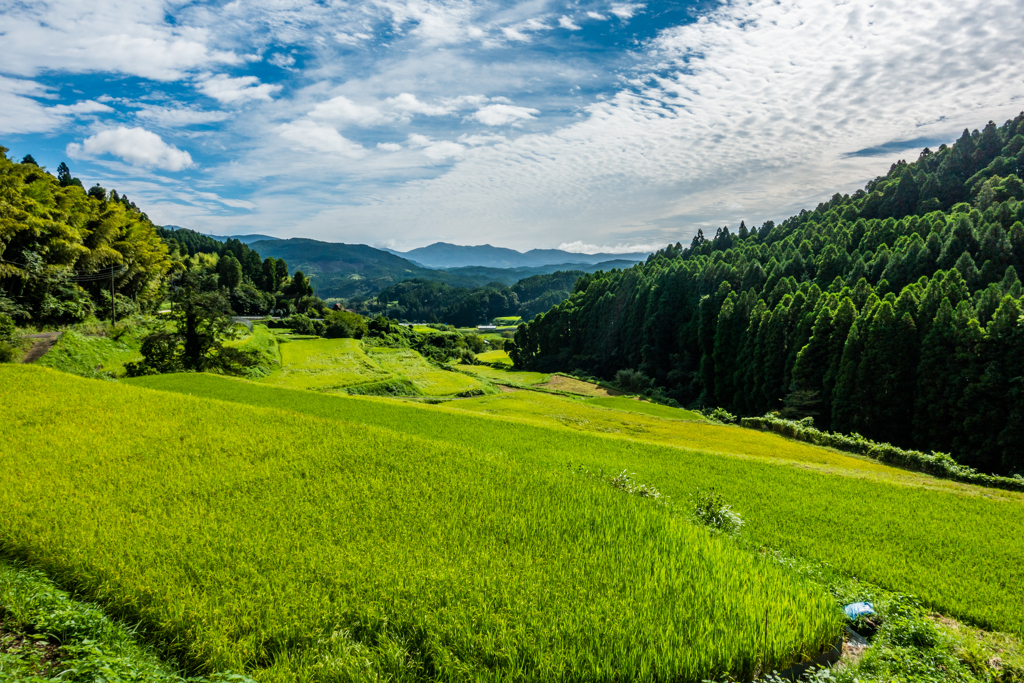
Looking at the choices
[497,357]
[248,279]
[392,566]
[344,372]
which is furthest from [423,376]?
[248,279]

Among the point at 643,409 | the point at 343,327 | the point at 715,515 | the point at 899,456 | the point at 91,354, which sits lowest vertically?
the point at 643,409

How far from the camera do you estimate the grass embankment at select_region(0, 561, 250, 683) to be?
195 inches

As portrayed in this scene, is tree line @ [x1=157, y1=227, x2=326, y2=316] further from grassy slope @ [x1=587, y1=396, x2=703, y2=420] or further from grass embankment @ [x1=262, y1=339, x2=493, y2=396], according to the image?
grassy slope @ [x1=587, y1=396, x2=703, y2=420]

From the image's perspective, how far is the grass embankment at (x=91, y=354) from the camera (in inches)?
1115

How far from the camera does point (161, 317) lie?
45.5 meters

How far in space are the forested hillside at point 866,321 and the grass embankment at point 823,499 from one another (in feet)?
51.4

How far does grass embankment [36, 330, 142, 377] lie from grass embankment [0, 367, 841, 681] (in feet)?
69.1

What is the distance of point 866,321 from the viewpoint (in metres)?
40.5

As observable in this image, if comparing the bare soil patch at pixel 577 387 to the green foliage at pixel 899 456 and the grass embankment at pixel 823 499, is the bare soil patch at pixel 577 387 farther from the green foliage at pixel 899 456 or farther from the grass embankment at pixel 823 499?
the grass embankment at pixel 823 499

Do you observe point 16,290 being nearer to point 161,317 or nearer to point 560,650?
point 161,317

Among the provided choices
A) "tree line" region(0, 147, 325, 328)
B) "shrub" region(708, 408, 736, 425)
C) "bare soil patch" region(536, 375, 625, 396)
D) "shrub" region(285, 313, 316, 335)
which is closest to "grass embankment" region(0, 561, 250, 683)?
"tree line" region(0, 147, 325, 328)

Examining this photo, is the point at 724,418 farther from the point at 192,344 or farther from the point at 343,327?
the point at 343,327

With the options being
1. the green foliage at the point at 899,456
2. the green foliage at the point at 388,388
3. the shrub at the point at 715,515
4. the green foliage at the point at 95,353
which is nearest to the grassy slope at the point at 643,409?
the green foliage at the point at 899,456

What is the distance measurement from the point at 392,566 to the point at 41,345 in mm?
33769
